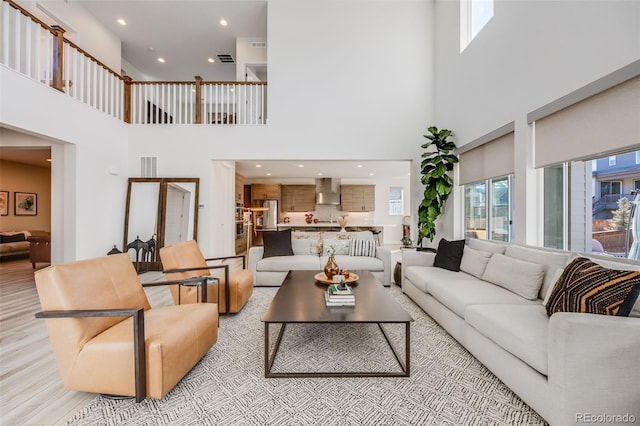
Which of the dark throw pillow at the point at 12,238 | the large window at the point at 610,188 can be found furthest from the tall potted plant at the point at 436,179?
the dark throw pillow at the point at 12,238

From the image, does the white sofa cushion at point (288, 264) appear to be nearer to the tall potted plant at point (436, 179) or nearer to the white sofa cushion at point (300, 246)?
the white sofa cushion at point (300, 246)

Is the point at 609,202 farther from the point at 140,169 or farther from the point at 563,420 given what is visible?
the point at 140,169

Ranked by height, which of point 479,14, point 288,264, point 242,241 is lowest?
point 242,241

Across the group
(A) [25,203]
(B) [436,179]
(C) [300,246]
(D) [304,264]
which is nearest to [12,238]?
(A) [25,203]

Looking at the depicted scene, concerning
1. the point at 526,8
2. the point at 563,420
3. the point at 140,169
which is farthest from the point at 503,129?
the point at 140,169

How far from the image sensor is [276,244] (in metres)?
4.86

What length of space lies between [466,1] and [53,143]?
6.84m

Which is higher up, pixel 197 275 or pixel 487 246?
pixel 487 246

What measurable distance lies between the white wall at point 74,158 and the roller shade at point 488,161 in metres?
6.12

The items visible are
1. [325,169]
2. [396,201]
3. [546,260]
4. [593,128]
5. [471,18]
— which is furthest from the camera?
[396,201]

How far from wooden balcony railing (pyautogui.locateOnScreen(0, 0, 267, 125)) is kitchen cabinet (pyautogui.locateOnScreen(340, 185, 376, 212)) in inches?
222

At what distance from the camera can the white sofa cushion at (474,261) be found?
3.22 m

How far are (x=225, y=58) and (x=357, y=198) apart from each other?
6272mm

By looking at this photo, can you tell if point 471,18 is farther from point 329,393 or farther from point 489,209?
point 329,393
